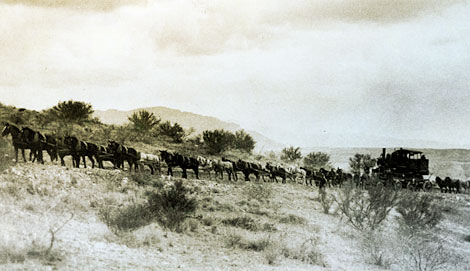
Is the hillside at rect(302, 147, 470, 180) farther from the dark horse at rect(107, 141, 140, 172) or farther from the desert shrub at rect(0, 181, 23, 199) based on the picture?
the desert shrub at rect(0, 181, 23, 199)

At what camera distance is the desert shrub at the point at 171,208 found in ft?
32.4

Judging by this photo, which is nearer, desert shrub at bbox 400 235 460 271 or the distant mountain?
desert shrub at bbox 400 235 460 271

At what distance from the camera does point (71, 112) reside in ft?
91.7

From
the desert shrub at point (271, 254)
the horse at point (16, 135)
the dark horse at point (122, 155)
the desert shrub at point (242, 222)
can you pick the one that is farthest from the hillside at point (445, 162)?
the desert shrub at point (271, 254)

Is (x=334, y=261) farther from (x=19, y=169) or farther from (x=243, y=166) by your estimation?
(x=243, y=166)

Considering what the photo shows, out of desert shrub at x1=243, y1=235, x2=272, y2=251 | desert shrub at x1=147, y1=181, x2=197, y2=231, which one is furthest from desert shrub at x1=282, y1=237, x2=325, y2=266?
desert shrub at x1=147, y1=181, x2=197, y2=231

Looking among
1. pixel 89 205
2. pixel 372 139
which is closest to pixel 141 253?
pixel 89 205

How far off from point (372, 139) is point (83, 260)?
7161 inches

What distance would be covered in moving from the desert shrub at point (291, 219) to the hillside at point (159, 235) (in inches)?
1.4

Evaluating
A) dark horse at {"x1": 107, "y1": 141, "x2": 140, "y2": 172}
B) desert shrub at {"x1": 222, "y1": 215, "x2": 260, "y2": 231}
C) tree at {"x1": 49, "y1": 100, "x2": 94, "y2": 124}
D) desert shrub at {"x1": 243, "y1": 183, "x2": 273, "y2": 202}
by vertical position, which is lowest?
desert shrub at {"x1": 222, "y1": 215, "x2": 260, "y2": 231}

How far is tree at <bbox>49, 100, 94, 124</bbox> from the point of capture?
2739cm

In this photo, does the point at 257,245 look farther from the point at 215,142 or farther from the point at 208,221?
the point at 215,142

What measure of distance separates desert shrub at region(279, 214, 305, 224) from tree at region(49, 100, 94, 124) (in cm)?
2058

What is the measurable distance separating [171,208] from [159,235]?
1593mm
